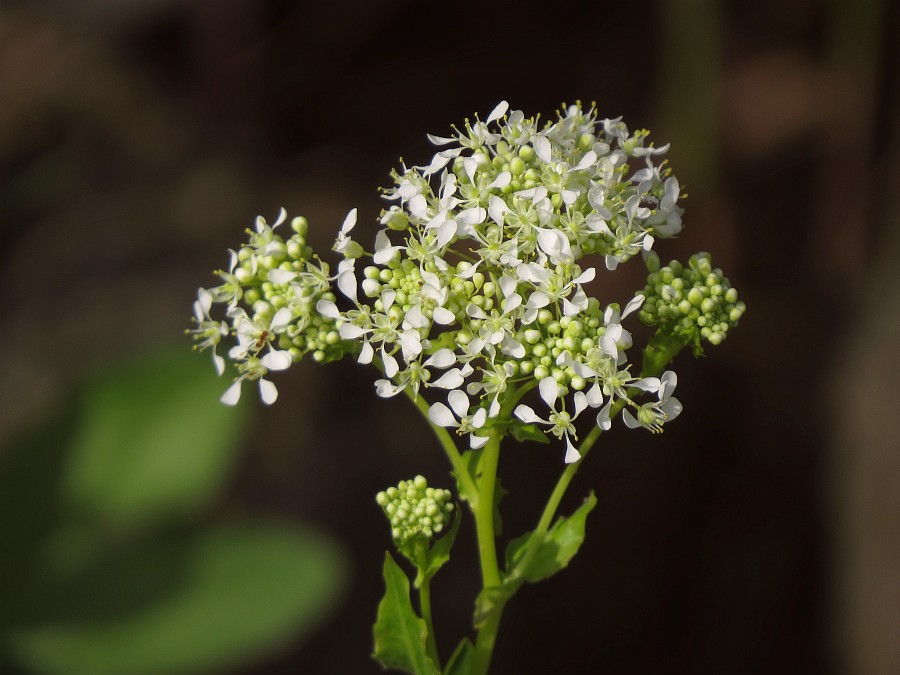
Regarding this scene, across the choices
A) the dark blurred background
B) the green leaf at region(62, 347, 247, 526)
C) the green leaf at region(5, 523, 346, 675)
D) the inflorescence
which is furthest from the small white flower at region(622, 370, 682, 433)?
the dark blurred background

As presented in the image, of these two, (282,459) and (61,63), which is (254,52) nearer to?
(61,63)

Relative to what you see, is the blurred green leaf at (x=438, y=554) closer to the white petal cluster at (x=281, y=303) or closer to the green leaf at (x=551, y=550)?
the green leaf at (x=551, y=550)

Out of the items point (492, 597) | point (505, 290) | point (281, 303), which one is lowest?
point (492, 597)

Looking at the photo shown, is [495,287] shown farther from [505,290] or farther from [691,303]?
[691,303]

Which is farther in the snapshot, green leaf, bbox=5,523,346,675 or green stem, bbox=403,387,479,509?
green leaf, bbox=5,523,346,675

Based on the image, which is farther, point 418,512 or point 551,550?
point 551,550

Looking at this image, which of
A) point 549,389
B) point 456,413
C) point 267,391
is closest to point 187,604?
point 267,391

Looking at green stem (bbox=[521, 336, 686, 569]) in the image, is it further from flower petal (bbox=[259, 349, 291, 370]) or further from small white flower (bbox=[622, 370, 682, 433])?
flower petal (bbox=[259, 349, 291, 370])
